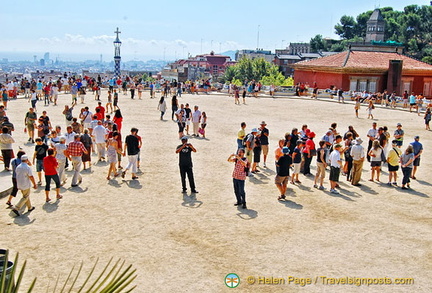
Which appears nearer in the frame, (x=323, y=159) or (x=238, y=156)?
(x=238, y=156)

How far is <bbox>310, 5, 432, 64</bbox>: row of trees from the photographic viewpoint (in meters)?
102

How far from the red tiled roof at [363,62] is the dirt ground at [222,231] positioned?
1057 inches

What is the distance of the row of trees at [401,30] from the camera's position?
10194 cm

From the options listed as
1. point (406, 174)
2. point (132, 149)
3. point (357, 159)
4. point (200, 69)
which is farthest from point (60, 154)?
point (200, 69)

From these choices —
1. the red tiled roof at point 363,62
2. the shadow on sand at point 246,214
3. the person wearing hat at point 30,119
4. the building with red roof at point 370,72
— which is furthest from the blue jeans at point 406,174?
the red tiled roof at point 363,62

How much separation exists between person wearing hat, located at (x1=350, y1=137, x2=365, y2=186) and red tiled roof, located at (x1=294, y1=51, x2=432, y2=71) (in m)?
28.4

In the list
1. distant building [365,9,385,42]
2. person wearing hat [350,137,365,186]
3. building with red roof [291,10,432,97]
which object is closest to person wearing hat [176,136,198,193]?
person wearing hat [350,137,365,186]

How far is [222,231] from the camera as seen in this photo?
1025cm

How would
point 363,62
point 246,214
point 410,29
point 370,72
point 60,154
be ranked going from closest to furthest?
point 246,214
point 60,154
point 370,72
point 363,62
point 410,29

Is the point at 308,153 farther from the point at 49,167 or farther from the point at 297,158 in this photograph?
the point at 49,167

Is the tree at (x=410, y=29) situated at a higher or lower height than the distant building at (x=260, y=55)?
higher

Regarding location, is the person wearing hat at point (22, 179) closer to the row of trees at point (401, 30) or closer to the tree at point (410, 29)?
the row of trees at point (401, 30)

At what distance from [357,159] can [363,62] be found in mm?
31317

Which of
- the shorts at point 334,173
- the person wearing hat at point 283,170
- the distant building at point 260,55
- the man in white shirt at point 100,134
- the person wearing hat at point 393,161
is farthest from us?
the distant building at point 260,55
